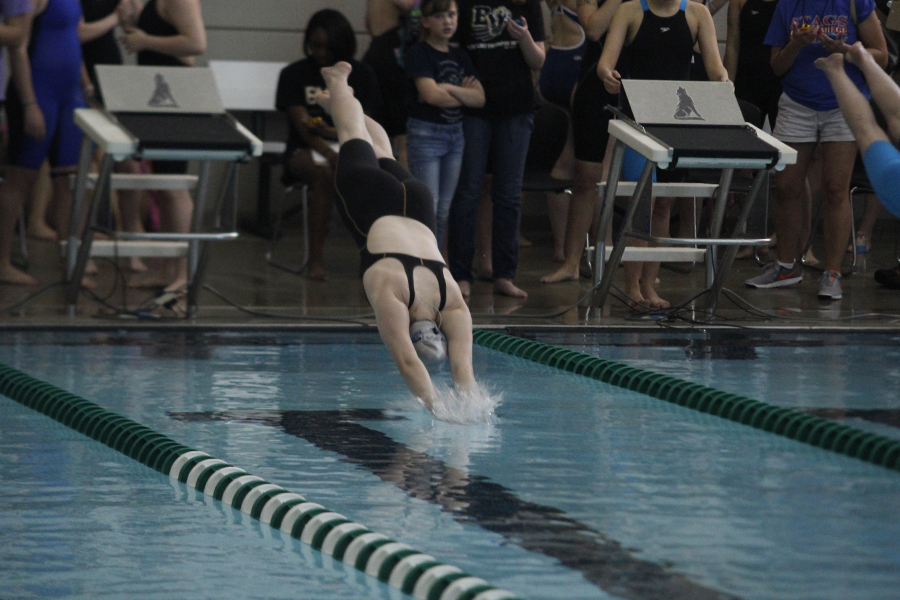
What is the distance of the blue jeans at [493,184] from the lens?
6.72 m

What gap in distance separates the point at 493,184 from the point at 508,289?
1.81 ft

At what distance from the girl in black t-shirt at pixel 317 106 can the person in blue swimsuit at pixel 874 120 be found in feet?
11.1

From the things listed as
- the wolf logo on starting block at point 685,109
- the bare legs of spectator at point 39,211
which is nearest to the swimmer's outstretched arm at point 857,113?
the wolf logo on starting block at point 685,109

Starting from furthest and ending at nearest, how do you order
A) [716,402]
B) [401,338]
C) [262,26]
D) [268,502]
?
[262,26]
[716,402]
[401,338]
[268,502]

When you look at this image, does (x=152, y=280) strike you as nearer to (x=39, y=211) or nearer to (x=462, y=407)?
(x=39, y=211)

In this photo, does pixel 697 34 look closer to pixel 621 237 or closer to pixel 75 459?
pixel 621 237

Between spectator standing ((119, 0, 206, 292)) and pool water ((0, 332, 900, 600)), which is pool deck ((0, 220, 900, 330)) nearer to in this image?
spectator standing ((119, 0, 206, 292))

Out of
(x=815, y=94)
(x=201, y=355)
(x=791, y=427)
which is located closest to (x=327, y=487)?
(x=791, y=427)

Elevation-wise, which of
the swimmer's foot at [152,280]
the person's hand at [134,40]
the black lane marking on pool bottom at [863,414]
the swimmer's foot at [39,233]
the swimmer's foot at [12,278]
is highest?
the person's hand at [134,40]

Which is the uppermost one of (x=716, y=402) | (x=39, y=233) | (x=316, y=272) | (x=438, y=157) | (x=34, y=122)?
(x=34, y=122)

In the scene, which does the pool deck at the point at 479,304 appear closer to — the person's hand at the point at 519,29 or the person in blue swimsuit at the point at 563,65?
the person in blue swimsuit at the point at 563,65

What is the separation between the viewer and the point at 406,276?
14.0 ft

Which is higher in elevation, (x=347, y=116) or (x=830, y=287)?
(x=347, y=116)

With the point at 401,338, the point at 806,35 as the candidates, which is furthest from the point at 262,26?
the point at 401,338
